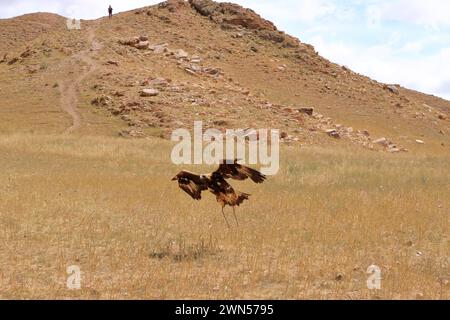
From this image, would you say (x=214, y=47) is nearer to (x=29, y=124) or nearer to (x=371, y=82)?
(x=371, y=82)

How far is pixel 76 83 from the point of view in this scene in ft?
128

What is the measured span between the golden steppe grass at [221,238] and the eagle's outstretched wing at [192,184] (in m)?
0.86

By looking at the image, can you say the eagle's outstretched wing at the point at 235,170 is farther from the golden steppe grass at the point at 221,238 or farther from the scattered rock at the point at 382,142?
the scattered rock at the point at 382,142

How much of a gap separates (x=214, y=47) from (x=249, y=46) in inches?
172

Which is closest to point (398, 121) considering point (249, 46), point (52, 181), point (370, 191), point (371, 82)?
point (371, 82)

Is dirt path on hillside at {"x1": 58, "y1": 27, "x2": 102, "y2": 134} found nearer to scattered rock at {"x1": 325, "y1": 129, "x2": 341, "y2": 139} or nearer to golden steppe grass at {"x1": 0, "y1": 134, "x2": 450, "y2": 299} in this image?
scattered rock at {"x1": 325, "y1": 129, "x2": 341, "y2": 139}

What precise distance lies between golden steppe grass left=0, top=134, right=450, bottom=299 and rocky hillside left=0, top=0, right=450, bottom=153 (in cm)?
1692

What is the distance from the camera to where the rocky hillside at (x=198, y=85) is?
3394 cm

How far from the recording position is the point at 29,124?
3316 cm

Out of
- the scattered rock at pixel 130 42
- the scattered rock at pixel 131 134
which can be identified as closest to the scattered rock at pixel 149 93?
the scattered rock at pixel 131 134

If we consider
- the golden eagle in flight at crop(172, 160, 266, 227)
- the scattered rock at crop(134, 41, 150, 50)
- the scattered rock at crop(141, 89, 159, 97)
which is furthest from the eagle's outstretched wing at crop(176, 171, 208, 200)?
the scattered rock at crop(134, 41, 150, 50)

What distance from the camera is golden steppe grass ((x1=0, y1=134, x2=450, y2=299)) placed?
22.7 ft

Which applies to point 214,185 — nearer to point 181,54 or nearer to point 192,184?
point 192,184

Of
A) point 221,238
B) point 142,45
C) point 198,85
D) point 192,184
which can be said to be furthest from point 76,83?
point 192,184
